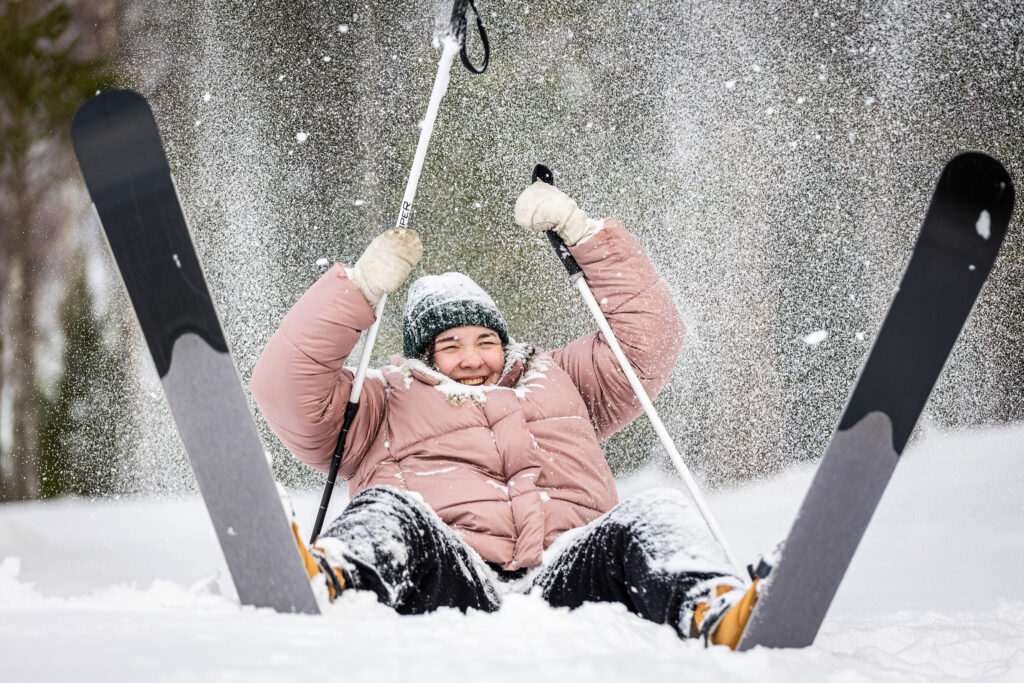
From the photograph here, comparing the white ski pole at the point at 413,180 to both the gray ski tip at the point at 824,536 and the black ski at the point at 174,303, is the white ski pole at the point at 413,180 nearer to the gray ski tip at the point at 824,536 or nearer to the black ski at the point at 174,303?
the black ski at the point at 174,303

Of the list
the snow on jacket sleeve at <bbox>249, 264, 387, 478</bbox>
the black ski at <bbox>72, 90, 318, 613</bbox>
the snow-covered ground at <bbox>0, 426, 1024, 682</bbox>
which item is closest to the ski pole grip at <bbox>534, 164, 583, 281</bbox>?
the snow on jacket sleeve at <bbox>249, 264, 387, 478</bbox>

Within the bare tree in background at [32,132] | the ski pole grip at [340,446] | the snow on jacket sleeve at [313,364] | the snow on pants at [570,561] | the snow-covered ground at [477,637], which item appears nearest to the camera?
the snow-covered ground at [477,637]

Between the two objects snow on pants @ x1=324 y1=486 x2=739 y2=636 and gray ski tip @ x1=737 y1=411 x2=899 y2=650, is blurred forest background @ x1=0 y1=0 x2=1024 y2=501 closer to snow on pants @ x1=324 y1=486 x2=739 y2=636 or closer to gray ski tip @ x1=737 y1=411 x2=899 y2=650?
snow on pants @ x1=324 y1=486 x2=739 y2=636

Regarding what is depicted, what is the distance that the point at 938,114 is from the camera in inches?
146

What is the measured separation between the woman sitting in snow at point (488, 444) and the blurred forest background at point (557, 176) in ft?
6.03

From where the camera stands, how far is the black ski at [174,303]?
1.07m

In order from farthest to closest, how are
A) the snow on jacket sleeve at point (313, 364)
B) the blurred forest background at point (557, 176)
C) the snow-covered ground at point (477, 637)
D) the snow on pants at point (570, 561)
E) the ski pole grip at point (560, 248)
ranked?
the blurred forest background at point (557, 176), the ski pole grip at point (560, 248), the snow on jacket sleeve at point (313, 364), the snow on pants at point (570, 561), the snow-covered ground at point (477, 637)

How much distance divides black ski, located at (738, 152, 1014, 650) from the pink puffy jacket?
581mm

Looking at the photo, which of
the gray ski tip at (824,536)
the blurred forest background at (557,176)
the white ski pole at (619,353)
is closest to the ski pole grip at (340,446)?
the white ski pole at (619,353)

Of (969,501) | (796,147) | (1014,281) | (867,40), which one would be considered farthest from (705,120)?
(969,501)

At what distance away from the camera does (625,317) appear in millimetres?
1814

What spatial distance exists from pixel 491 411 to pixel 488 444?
8cm

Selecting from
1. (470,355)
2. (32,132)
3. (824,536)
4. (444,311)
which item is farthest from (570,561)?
(32,132)

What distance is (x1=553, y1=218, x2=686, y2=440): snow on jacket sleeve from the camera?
1.81 m
